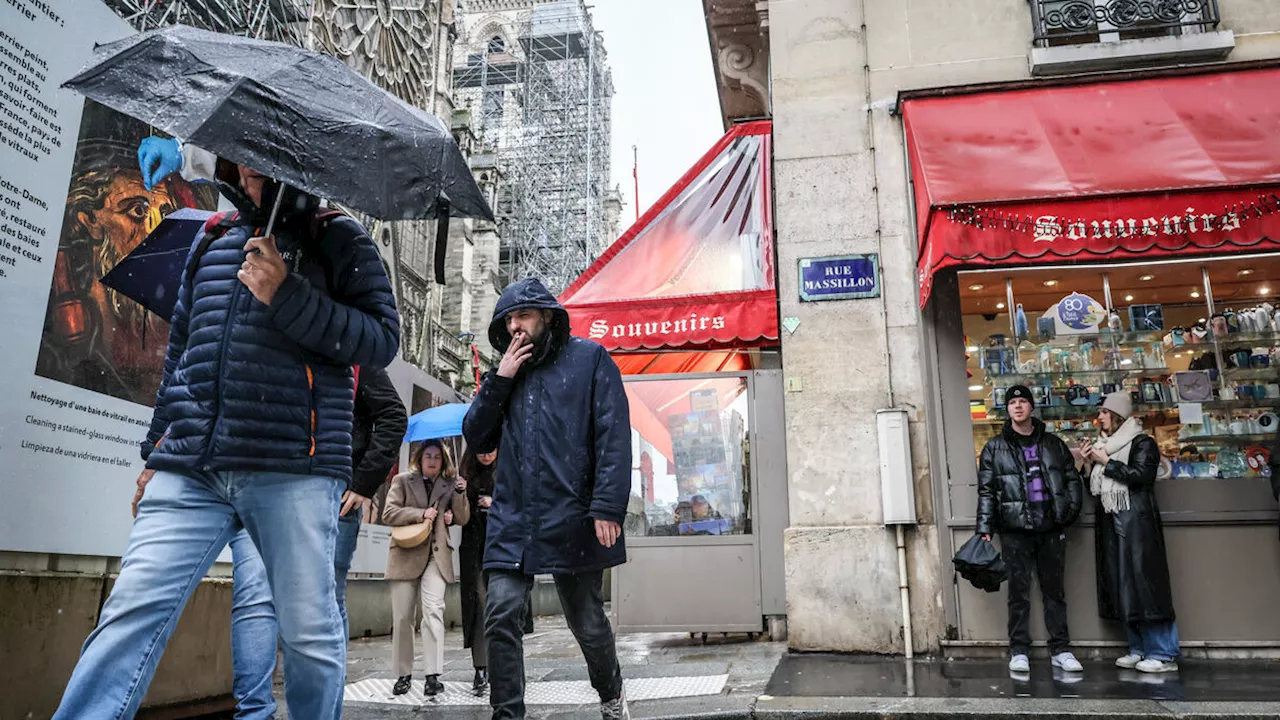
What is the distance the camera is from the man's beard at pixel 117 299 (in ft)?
14.7

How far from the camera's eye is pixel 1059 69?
24.4ft

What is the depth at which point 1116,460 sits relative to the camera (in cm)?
625

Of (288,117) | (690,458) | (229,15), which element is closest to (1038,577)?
(690,458)

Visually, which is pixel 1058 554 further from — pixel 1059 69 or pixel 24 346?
pixel 24 346

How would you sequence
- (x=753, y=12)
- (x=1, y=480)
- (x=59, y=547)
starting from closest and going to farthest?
(x=1, y=480) < (x=59, y=547) < (x=753, y=12)

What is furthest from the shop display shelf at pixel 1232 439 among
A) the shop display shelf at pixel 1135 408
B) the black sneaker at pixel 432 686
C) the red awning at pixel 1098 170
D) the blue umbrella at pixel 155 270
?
the blue umbrella at pixel 155 270

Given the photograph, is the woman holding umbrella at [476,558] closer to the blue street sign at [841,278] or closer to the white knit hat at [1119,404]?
the blue street sign at [841,278]

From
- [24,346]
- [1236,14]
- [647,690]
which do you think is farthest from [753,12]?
[24,346]

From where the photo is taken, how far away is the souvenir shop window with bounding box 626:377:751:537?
8.42m

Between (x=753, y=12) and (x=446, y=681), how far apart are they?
7313 millimetres

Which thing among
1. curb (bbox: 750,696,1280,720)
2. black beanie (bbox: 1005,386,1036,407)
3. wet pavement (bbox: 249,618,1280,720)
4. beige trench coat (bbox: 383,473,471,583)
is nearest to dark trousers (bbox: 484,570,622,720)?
wet pavement (bbox: 249,618,1280,720)

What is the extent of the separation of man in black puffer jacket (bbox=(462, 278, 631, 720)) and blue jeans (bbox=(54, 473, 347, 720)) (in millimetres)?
1105

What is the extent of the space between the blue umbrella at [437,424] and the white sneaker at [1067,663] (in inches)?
170

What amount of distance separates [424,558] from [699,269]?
3.70 meters
